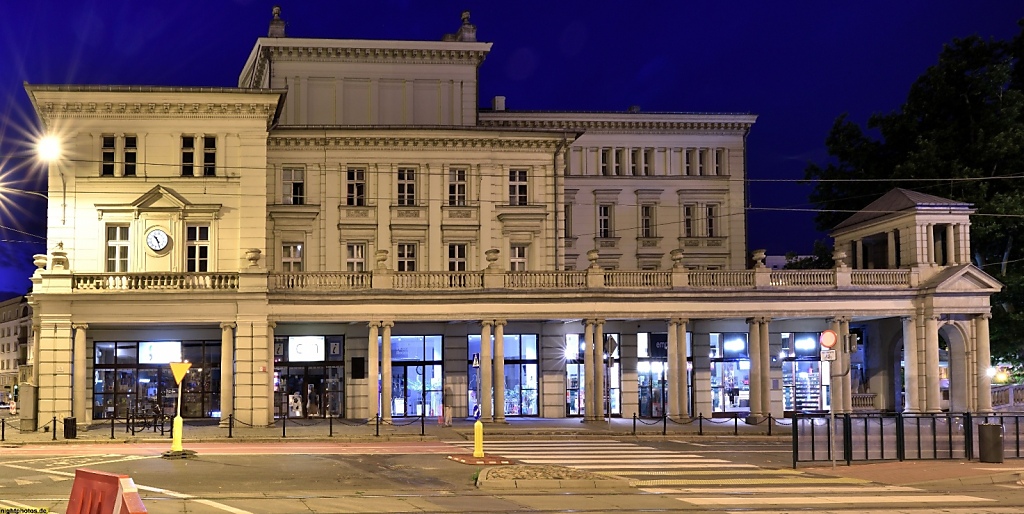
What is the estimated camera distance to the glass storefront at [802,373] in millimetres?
48844

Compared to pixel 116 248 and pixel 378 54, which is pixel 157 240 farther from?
pixel 378 54

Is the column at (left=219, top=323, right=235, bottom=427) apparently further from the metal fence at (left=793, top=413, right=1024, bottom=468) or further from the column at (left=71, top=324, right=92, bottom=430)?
the metal fence at (left=793, top=413, right=1024, bottom=468)

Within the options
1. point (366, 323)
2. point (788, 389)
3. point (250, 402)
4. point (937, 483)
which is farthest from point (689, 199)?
point (937, 483)

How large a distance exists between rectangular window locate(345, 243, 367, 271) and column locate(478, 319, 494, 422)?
8.43 metres

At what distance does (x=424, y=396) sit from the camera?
46.7 meters

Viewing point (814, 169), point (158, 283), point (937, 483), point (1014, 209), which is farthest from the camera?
point (814, 169)

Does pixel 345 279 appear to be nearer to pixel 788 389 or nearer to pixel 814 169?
pixel 788 389

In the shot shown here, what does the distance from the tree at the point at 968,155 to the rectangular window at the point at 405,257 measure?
20471mm

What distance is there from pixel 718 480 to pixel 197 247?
27485mm

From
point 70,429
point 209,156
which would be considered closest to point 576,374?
point 209,156

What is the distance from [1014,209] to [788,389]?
42.2 ft

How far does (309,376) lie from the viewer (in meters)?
46.9

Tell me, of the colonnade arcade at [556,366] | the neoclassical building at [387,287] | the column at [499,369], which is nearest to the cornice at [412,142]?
the neoclassical building at [387,287]

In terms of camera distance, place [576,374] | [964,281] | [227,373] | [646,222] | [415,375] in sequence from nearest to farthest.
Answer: [227,373] → [964,281] → [415,375] → [576,374] → [646,222]
